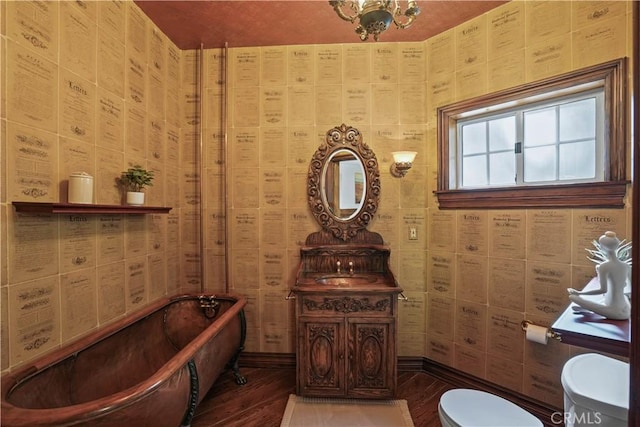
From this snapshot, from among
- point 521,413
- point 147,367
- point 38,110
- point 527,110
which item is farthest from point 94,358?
point 527,110

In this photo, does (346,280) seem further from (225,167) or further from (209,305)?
(225,167)

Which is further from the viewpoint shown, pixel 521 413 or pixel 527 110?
pixel 527 110

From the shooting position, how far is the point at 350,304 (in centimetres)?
183

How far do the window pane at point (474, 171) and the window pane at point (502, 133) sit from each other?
4.7 inches

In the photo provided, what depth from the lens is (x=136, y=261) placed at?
6.23ft

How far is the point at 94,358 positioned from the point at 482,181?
275cm

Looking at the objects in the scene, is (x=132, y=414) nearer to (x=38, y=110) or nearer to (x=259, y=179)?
(x=38, y=110)

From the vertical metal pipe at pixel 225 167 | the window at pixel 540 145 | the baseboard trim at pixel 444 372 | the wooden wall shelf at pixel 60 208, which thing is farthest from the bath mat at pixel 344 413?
the wooden wall shelf at pixel 60 208

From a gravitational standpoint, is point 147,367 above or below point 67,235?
below

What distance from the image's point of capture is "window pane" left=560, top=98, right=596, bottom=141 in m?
1.66

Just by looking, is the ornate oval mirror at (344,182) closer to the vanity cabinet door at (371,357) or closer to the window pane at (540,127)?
the vanity cabinet door at (371,357)

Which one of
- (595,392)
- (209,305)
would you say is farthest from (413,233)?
(209,305)

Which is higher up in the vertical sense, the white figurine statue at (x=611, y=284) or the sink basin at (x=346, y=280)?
the white figurine statue at (x=611, y=284)

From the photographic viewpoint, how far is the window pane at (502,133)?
197 centimetres
